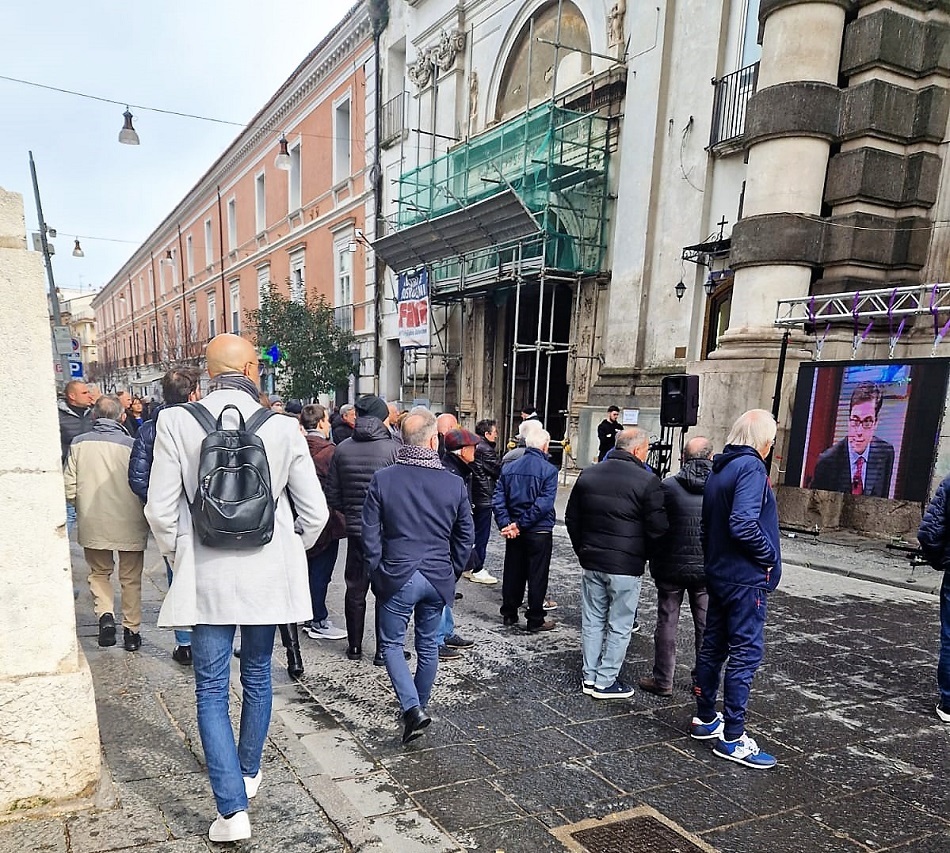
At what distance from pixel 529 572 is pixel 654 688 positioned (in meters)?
1.33

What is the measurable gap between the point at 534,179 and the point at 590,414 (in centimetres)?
495

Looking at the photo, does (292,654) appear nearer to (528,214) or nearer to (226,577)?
(226,577)

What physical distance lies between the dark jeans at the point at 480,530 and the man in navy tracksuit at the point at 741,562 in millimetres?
2903

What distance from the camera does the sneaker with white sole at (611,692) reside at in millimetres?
4008

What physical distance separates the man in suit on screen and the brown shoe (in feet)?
17.1

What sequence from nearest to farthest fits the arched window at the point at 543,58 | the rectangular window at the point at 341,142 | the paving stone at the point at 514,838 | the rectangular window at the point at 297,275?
the paving stone at the point at 514,838, the arched window at the point at 543,58, the rectangular window at the point at 341,142, the rectangular window at the point at 297,275

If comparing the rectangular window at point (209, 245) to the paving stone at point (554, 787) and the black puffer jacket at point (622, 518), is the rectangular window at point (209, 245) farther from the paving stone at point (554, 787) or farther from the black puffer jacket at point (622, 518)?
the paving stone at point (554, 787)

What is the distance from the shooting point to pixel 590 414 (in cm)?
1280

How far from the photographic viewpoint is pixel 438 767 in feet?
10.4

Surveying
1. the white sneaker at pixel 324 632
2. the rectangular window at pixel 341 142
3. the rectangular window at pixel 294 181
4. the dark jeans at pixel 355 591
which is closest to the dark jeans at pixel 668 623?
the dark jeans at pixel 355 591

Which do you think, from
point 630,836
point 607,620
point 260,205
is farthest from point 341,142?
point 630,836

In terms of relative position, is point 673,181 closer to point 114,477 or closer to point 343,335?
point 114,477

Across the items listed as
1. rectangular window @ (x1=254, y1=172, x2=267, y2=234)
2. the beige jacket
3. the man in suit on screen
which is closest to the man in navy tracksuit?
the beige jacket

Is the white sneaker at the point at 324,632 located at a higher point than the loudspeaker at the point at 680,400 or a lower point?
lower
